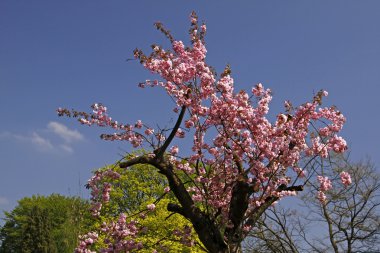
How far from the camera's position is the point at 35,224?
130 feet

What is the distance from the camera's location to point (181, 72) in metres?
8.88

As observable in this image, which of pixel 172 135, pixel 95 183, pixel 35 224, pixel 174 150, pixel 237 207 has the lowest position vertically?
pixel 237 207

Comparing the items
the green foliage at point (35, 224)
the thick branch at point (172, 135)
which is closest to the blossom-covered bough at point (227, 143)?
the thick branch at point (172, 135)

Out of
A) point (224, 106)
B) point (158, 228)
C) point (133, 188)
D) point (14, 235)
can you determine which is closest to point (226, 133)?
point (224, 106)

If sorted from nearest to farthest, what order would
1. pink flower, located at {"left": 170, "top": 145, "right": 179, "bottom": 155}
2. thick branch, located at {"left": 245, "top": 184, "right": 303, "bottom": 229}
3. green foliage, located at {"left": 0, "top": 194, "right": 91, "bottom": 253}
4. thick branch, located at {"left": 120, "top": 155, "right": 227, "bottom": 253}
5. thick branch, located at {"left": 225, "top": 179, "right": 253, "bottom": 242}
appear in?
thick branch, located at {"left": 120, "top": 155, "right": 227, "bottom": 253} → thick branch, located at {"left": 225, "top": 179, "right": 253, "bottom": 242} → thick branch, located at {"left": 245, "top": 184, "right": 303, "bottom": 229} → pink flower, located at {"left": 170, "top": 145, "right": 179, "bottom": 155} → green foliage, located at {"left": 0, "top": 194, "right": 91, "bottom": 253}

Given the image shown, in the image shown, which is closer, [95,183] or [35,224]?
[95,183]

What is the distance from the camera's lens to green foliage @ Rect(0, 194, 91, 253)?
39.1 metres

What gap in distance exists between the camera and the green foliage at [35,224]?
128 ft

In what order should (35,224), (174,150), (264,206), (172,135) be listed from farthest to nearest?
(35,224) < (174,150) < (264,206) < (172,135)

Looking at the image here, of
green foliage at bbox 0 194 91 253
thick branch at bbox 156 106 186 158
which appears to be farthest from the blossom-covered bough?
green foliage at bbox 0 194 91 253

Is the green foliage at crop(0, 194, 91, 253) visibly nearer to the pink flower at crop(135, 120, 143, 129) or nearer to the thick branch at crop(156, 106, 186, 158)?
the pink flower at crop(135, 120, 143, 129)

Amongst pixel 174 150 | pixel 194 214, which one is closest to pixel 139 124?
pixel 174 150

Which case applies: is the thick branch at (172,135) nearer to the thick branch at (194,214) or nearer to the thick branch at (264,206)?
the thick branch at (194,214)

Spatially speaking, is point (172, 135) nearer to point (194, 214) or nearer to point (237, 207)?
point (194, 214)
